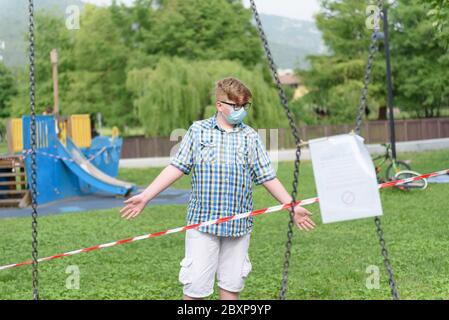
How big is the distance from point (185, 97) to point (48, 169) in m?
14.4

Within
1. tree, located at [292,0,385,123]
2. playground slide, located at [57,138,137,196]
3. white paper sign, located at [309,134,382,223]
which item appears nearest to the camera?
white paper sign, located at [309,134,382,223]

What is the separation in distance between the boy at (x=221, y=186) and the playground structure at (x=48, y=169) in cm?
1057

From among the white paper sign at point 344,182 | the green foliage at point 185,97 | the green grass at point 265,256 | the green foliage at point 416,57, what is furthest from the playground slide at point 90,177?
the green foliage at point 416,57

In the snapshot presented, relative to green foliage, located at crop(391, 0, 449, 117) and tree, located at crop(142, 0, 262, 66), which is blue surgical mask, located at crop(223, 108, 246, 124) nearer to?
green foliage, located at crop(391, 0, 449, 117)

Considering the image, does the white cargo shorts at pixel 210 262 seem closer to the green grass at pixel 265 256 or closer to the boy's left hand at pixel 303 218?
the boy's left hand at pixel 303 218

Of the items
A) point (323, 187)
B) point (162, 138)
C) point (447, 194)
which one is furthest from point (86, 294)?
point (162, 138)

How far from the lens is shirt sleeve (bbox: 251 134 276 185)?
4215 millimetres

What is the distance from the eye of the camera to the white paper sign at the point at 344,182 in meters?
3.76

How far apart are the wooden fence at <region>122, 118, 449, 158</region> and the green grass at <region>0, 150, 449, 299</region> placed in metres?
20.2

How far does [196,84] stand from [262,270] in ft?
76.6

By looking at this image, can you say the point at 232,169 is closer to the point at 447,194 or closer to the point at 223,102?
the point at 223,102

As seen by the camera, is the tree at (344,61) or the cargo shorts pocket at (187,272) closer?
the cargo shorts pocket at (187,272)

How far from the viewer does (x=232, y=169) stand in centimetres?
412

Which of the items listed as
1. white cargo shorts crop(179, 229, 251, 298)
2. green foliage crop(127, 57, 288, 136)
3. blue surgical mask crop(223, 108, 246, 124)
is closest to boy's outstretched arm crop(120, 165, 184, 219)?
white cargo shorts crop(179, 229, 251, 298)
